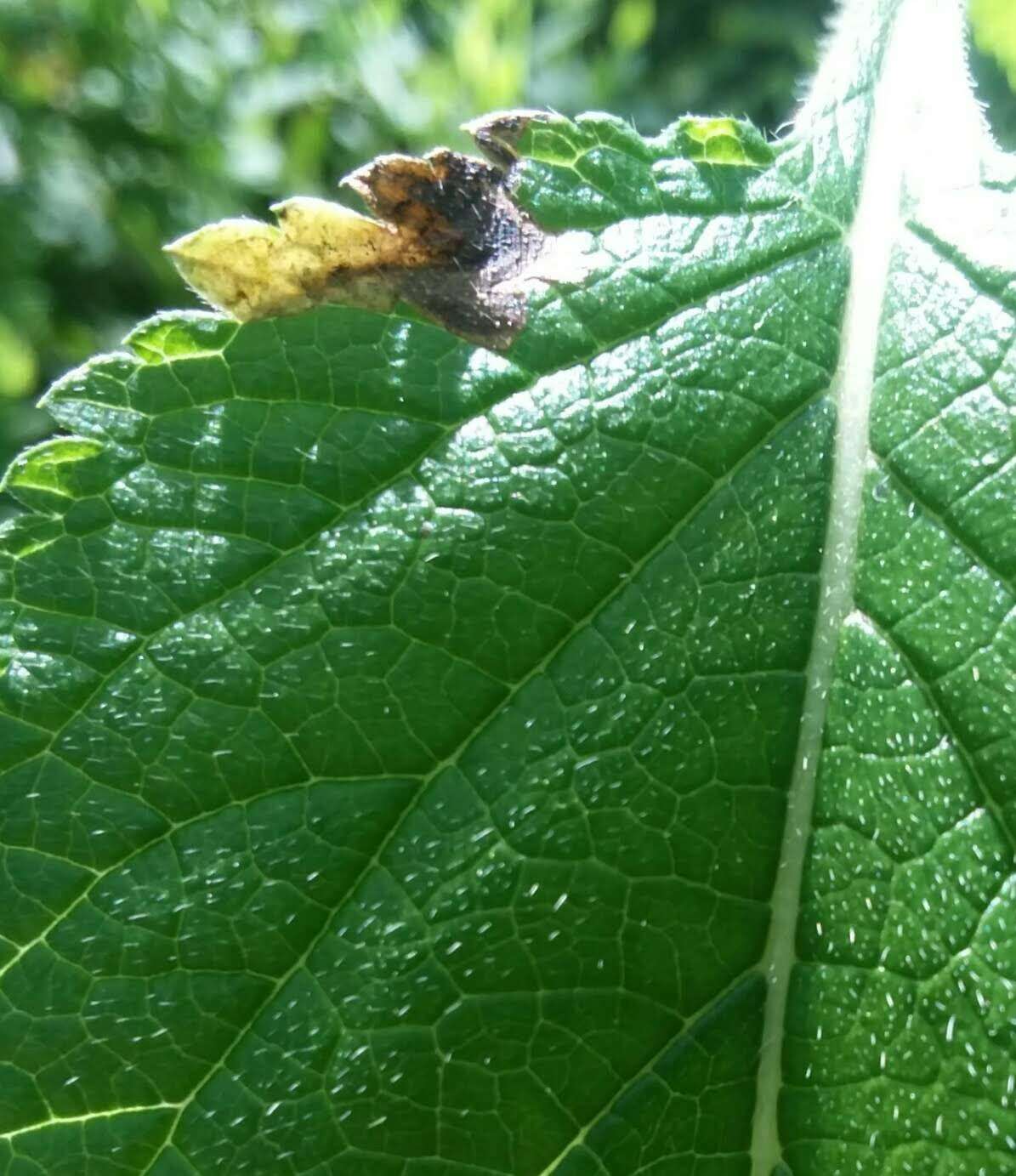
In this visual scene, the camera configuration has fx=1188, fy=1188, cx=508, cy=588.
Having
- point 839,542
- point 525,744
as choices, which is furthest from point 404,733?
point 839,542

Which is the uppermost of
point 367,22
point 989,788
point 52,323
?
point 367,22

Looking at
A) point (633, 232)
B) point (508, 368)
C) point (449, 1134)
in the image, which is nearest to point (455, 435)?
point (508, 368)

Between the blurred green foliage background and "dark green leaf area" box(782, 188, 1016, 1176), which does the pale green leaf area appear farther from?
the blurred green foliage background

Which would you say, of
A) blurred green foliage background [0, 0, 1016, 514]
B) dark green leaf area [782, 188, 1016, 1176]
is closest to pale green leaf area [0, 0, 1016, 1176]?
dark green leaf area [782, 188, 1016, 1176]

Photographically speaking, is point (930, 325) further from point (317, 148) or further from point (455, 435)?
point (317, 148)

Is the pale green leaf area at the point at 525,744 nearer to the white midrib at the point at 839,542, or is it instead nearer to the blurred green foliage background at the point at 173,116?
the white midrib at the point at 839,542

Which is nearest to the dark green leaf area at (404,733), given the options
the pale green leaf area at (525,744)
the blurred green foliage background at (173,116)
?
the pale green leaf area at (525,744)

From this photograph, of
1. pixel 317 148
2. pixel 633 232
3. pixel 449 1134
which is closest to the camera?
pixel 449 1134
